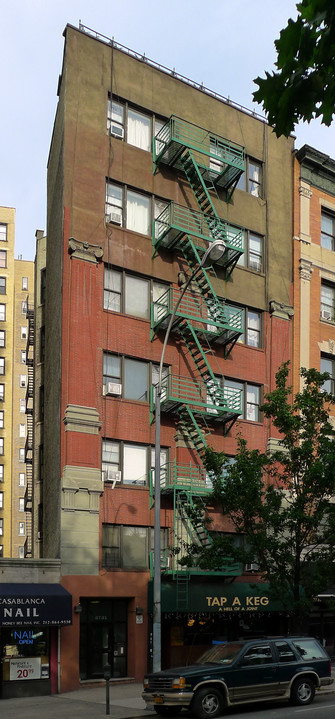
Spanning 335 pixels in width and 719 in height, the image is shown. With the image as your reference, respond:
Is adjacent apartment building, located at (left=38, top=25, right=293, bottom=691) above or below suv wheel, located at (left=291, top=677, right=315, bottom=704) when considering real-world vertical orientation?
above

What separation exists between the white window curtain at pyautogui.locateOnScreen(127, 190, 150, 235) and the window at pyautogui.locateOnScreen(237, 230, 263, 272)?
4618 mm

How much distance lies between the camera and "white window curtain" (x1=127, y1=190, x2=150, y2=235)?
101ft

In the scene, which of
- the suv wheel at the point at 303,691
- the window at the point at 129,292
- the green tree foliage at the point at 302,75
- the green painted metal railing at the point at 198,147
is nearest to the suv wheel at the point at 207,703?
the suv wheel at the point at 303,691

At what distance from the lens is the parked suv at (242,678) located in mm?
18703

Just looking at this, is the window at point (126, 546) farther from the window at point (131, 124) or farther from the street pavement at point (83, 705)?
the window at point (131, 124)

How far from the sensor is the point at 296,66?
521cm

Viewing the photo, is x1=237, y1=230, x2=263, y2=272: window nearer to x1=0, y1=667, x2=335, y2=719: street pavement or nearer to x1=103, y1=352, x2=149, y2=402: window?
x1=103, y1=352, x2=149, y2=402: window

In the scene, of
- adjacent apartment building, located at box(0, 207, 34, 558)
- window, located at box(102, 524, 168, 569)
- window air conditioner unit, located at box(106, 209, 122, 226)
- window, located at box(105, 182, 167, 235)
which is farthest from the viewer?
adjacent apartment building, located at box(0, 207, 34, 558)

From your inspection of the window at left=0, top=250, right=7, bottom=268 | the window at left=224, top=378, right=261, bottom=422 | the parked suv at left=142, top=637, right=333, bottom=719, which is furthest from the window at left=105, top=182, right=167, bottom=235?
the window at left=0, top=250, right=7, bottom=268

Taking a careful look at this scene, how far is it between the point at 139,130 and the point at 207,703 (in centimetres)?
2085

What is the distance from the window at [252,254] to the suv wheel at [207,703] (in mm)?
18736

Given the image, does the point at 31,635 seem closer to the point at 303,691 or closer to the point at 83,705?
the point at 83,705

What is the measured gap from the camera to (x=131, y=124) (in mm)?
31562

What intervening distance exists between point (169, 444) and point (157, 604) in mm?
9449
